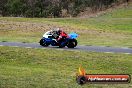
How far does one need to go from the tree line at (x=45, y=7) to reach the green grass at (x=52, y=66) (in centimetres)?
5818

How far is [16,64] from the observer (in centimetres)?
2144

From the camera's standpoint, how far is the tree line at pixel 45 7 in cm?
8412

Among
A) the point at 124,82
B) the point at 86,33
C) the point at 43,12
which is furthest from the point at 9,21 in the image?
the point at 124,82

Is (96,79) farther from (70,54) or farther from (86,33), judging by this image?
(86,33)

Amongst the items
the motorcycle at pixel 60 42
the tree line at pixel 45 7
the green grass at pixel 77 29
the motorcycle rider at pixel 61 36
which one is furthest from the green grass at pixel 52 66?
the tree line at pixel 45 7

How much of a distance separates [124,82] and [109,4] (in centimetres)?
7657

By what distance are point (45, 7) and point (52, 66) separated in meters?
65.5

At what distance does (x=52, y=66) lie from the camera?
2102 cm

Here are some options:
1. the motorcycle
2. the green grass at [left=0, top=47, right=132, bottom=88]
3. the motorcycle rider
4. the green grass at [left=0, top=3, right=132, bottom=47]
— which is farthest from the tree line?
the green grass at [left=0, top=47, right=132, bottom=88]

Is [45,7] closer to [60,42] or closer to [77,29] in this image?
[77,29]

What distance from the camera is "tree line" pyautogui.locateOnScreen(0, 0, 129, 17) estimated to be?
276 feet

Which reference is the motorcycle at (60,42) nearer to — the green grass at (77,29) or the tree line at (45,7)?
the green grass at (77,29)

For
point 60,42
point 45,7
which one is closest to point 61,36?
point 60,42

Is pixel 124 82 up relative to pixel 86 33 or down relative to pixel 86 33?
up
